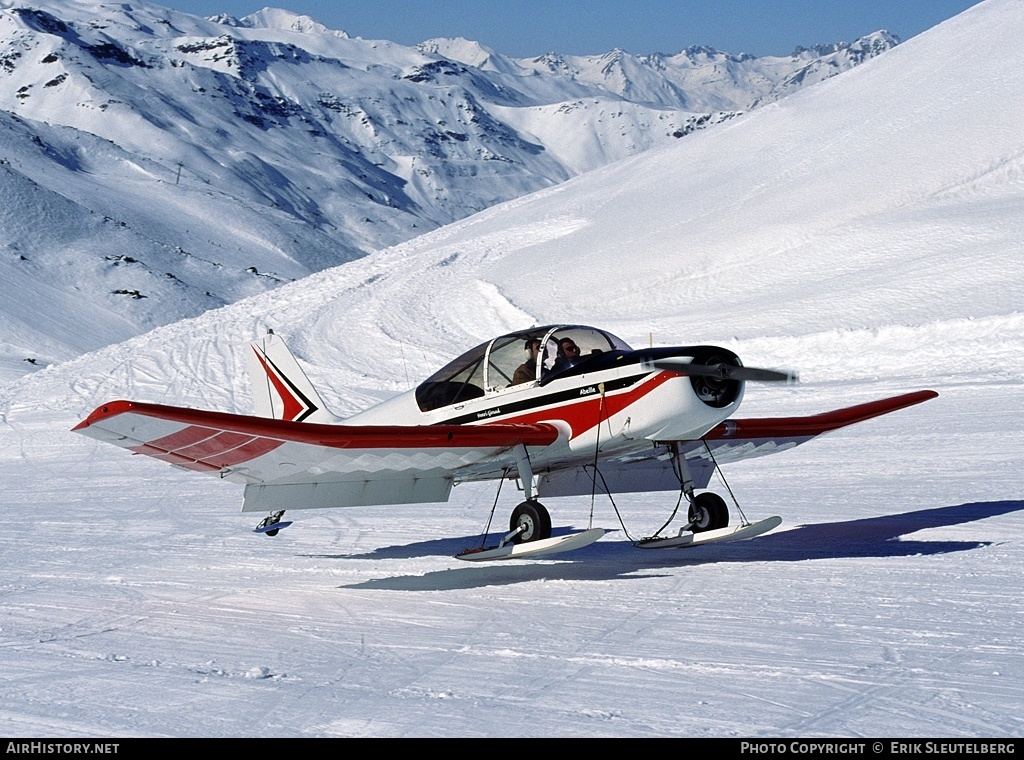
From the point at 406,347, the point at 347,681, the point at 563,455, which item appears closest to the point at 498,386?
the point at 563,455

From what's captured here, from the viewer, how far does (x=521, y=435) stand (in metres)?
9.26

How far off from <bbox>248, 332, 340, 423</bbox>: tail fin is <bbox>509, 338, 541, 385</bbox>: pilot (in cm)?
266

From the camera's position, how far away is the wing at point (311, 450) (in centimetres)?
792

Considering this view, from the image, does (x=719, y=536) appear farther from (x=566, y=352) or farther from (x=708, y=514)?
(x=566, y=352)

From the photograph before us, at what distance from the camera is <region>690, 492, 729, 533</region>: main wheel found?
9.48 meters

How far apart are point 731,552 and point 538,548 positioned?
2.38m

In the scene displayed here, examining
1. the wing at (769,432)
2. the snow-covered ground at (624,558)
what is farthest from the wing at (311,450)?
the wing at (769,432)

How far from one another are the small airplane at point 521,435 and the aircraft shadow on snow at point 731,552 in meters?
0.54

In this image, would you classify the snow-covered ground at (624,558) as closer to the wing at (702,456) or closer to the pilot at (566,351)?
the wing at (702,456)

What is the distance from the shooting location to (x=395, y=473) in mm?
9602

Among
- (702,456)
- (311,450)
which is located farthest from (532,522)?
(702,456)

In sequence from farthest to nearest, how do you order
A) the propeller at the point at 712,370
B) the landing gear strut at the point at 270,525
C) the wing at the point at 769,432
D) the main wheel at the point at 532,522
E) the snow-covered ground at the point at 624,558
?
the landing gear strut at the point at 270,525 < the wing at the point at 769,432 < the main wheel at the point at 532,522 < the propeller at the point at 712,370 < the snow-covered ground at the point at 624,558

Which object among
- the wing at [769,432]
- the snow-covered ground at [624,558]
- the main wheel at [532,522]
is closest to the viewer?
the snow-covered ground at [624,558]

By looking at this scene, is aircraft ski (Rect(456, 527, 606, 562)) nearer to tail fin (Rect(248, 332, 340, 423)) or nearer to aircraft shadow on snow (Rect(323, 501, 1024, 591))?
aircraft shadow on snow (Rect(323, 501, 1024, 591))
